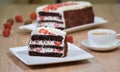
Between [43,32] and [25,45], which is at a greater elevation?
[43,32]

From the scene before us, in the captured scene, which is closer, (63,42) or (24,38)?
(63,42)

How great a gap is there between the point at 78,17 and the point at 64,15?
104 mm

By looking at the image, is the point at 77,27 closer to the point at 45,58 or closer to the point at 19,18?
the point at 19,18

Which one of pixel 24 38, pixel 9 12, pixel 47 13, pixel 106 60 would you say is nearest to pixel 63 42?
pixel 106 60

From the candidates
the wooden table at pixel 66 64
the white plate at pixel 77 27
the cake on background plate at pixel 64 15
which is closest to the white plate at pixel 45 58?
the wooden table at pixel 66 64

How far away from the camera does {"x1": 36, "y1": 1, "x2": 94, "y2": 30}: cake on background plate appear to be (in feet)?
6.90

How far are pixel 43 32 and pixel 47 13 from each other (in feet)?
1.91

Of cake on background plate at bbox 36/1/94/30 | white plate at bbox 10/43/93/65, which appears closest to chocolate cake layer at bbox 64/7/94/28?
cake on background plate at bbox 36/1/94/30

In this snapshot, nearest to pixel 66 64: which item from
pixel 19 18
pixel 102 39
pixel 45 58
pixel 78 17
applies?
pixel 45 58

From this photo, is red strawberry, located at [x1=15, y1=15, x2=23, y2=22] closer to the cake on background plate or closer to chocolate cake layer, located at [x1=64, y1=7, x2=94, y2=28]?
the cake on background plate

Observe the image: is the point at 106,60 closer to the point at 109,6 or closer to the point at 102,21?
the point at 102,21

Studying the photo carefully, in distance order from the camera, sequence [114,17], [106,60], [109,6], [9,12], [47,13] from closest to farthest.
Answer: [106,60], [47,13], [114,17], [9,12], [109,6]

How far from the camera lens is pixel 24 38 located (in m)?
1.94

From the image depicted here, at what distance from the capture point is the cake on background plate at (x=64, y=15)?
210 cm
